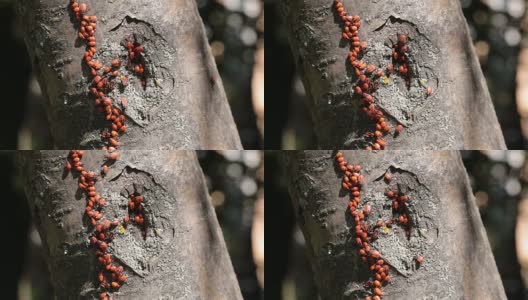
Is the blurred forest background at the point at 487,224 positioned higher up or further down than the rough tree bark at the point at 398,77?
further down

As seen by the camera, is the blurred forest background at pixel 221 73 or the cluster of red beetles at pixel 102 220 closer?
the cluster of red beetles at pixel 102 220

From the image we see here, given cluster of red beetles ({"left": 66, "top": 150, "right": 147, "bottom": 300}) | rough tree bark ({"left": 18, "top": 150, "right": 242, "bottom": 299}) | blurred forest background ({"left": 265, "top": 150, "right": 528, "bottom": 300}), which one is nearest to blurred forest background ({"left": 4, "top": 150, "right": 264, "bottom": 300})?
blurred forest background ({"left": 265, "top": 150, "right": 528, "bottom": 300})

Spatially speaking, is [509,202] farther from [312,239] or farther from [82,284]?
[82,284]

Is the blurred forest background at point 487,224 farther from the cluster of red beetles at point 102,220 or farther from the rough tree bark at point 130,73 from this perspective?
the cluster of red beetles at point 102,220

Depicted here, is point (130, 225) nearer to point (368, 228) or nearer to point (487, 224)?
point (368, 228)

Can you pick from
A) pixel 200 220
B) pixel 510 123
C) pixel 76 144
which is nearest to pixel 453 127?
pixel 510 123

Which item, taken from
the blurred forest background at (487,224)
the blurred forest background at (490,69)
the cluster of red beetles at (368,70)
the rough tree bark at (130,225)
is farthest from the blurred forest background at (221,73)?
the cluster of red beetles at (368,70)

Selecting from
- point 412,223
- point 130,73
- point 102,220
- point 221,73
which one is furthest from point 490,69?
point 102,220
